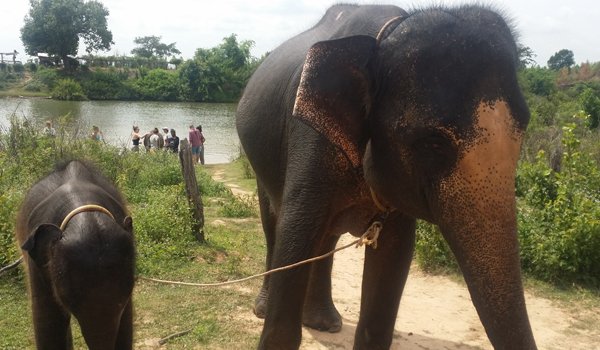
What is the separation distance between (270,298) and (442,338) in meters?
2.53

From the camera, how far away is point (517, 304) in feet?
5.74

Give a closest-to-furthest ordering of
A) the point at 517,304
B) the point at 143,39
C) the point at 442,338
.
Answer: the point at 517,304, the point at 442,338, the point at 143,39

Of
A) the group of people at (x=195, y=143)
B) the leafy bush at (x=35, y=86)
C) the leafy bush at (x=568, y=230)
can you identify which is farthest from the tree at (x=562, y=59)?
the leafy bush at (x=568, y=230)

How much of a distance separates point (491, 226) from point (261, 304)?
3424 millimetres

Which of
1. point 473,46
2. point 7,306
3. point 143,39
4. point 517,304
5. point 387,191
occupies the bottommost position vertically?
point 7,306

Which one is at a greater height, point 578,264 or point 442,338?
point 578,264

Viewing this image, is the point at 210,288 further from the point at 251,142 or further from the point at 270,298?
the point at 270,298

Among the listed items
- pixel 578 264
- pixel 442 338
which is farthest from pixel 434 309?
pixel 578 264

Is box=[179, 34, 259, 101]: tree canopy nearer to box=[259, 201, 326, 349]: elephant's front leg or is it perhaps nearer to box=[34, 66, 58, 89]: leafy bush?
box=[34, 66, 58, 89]: leafy bush

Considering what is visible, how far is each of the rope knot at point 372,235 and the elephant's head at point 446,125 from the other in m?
0.20

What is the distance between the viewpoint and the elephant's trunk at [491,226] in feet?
5.71

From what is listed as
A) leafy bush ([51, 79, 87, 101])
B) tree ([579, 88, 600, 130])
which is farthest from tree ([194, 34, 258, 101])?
tree ([579, 88, 600, 130])

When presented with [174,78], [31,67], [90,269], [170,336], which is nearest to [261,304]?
[170,336]

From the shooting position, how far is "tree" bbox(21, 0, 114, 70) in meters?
57.7
